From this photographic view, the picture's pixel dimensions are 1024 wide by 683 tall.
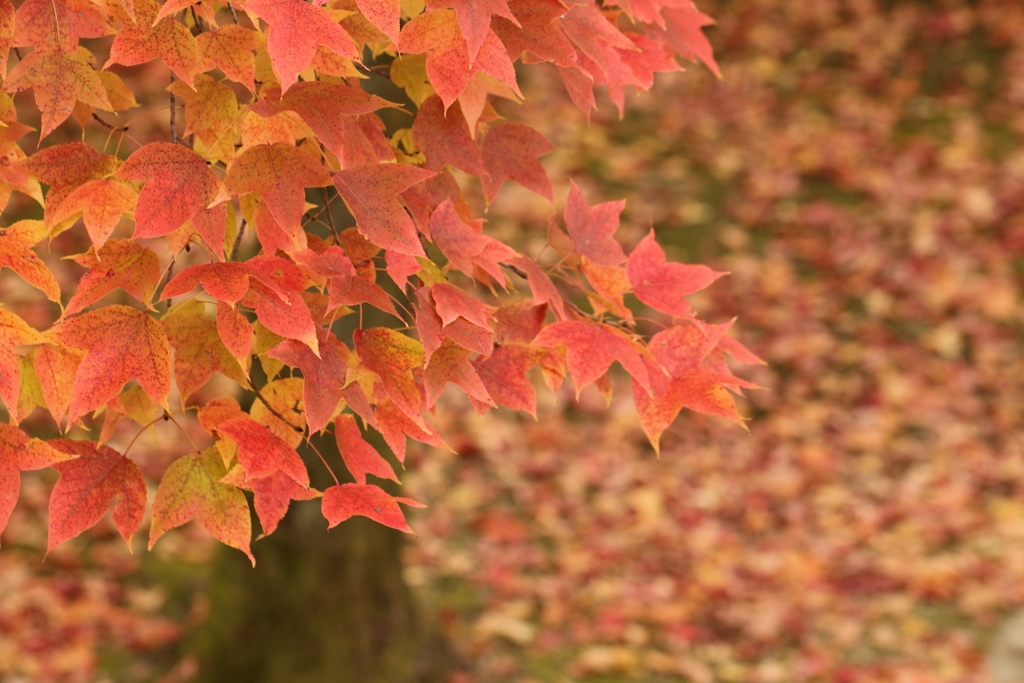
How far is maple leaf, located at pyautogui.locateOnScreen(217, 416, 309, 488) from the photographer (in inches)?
47.5

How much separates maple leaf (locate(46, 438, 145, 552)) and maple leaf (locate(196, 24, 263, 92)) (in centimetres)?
53

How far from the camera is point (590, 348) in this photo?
4.42 ft

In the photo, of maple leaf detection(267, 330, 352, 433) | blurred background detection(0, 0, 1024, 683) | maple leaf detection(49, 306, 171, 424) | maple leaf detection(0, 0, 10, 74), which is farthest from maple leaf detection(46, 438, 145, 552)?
blurred background detection(0, 0, 1024, 683)

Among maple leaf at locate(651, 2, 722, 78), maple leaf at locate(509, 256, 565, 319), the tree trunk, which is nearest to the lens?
maple leaf at locate(509, 256, 565, 319)

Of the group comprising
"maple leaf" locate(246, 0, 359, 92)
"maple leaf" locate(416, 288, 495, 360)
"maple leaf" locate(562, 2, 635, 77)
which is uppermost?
"maple leaf" locate(246, 0, 359, 92)

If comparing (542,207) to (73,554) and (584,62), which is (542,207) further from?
(584,62)

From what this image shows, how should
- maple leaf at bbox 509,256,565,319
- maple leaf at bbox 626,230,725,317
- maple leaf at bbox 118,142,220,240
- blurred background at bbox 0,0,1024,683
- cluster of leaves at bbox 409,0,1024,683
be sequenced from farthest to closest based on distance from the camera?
cluster of leaves at bbox 409,0,1024,683
blurred background at bbox 0,0,1024,683
maple leaf at bbox 626,230,725,317
maple leaf at bbox 509,256,565,319
maple leaf at bbox 118,142,220,240

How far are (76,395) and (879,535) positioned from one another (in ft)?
12.8

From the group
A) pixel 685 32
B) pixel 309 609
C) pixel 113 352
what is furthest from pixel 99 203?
pixel 309 609

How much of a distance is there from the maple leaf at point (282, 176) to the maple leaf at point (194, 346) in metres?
0.23

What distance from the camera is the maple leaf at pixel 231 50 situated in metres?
1.25

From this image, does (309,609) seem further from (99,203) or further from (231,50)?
(231,50)

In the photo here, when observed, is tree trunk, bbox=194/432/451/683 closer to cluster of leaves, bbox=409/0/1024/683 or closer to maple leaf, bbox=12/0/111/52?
cluster of leaves, bbox=409/0/1024/683

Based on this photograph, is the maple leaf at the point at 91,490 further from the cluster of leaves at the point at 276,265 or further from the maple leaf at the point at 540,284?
the maple leaf at the point at 540,284
